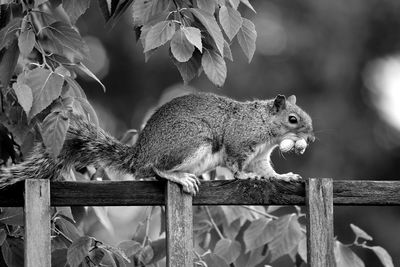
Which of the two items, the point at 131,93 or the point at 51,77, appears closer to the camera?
the point at 51,77

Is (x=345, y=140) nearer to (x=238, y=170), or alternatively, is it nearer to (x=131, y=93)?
(x=131, y=93)

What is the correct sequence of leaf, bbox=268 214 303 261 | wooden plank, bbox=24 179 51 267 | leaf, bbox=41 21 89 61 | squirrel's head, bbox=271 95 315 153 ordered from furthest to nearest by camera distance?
squirrel's head, bbox=271 95 315 153 < leaf, bbox=268 214 303 261 < leaf, bbox=41 21 89 61 < wooden plank, bbox=24 179 51 267

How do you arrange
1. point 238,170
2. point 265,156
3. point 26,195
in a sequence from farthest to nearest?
point 265,156 < point 238,170 < point 26,195

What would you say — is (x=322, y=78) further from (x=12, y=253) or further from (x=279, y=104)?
(x=12, y=253)

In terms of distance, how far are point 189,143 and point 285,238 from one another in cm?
45

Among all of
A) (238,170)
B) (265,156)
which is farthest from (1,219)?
(265,156)

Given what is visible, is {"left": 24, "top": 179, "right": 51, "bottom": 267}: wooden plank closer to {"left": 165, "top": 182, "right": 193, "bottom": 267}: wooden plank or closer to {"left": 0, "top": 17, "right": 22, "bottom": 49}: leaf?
{"left": 165, "top": 182, "right": 193, "bottom": 267}: wooden plank

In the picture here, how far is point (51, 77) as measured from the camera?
2188 mm

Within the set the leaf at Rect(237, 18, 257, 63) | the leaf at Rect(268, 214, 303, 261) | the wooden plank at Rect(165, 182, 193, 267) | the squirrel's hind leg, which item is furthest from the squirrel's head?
the wooden plank at Rect(165, 182, 193, 267)

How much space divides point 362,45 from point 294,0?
1.09m

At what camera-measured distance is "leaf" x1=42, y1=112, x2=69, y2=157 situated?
6.84ft

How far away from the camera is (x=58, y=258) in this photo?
242 centimetres

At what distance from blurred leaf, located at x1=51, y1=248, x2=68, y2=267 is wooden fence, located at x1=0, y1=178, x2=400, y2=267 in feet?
1.11

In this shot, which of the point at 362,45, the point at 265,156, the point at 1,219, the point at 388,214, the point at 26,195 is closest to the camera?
the point at 26,195
